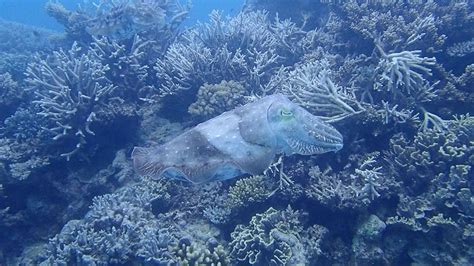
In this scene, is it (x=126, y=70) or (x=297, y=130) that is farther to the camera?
(x=126, y=70)


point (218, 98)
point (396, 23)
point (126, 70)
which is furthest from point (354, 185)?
point (126, 70)

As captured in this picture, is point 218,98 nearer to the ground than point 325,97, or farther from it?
farther from it

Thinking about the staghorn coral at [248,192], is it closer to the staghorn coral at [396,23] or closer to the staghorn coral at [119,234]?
the staghorn coral at [119,234]

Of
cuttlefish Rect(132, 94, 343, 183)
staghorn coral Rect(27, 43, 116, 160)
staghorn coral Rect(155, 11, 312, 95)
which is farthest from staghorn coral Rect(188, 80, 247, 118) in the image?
cuttlefish Rect(132, 94, 343, 183)

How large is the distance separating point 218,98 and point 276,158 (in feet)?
5.80

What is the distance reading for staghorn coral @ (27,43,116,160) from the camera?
658 centimetres

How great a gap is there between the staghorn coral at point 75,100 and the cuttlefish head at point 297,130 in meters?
4.07

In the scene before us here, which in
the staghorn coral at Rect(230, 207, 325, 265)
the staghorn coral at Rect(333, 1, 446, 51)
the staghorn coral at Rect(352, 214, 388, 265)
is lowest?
the staghorn coral at Rect(352, 214, 388, 265)

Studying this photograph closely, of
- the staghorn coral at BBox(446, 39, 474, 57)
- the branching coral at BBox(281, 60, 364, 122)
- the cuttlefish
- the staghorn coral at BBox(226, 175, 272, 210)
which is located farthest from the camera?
the staghorn coral at BBox(446, 39, 474, 57)

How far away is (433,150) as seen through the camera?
5070mm

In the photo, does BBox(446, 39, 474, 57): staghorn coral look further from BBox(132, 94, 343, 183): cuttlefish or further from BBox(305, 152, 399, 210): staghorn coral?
BBox(132, 94, 343, 183): cuttlefish

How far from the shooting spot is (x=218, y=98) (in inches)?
253

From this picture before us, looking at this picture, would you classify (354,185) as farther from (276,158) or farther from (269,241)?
(269,241)

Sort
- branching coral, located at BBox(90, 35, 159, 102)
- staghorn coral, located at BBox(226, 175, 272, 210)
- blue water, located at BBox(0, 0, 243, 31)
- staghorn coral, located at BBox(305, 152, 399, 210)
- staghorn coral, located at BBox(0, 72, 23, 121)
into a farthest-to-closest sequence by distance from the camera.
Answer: blue water, located at BBox(0, 0, 243, 31), staghorn coral, located at BBox(0, 72, 23, 121), branching coral, located at BBox(90, 35, 159, 102), staghorn coral, located at BBox(226, 175, 272, 210), staghorn coral, located at BBox(305, 152, 399, 210)
